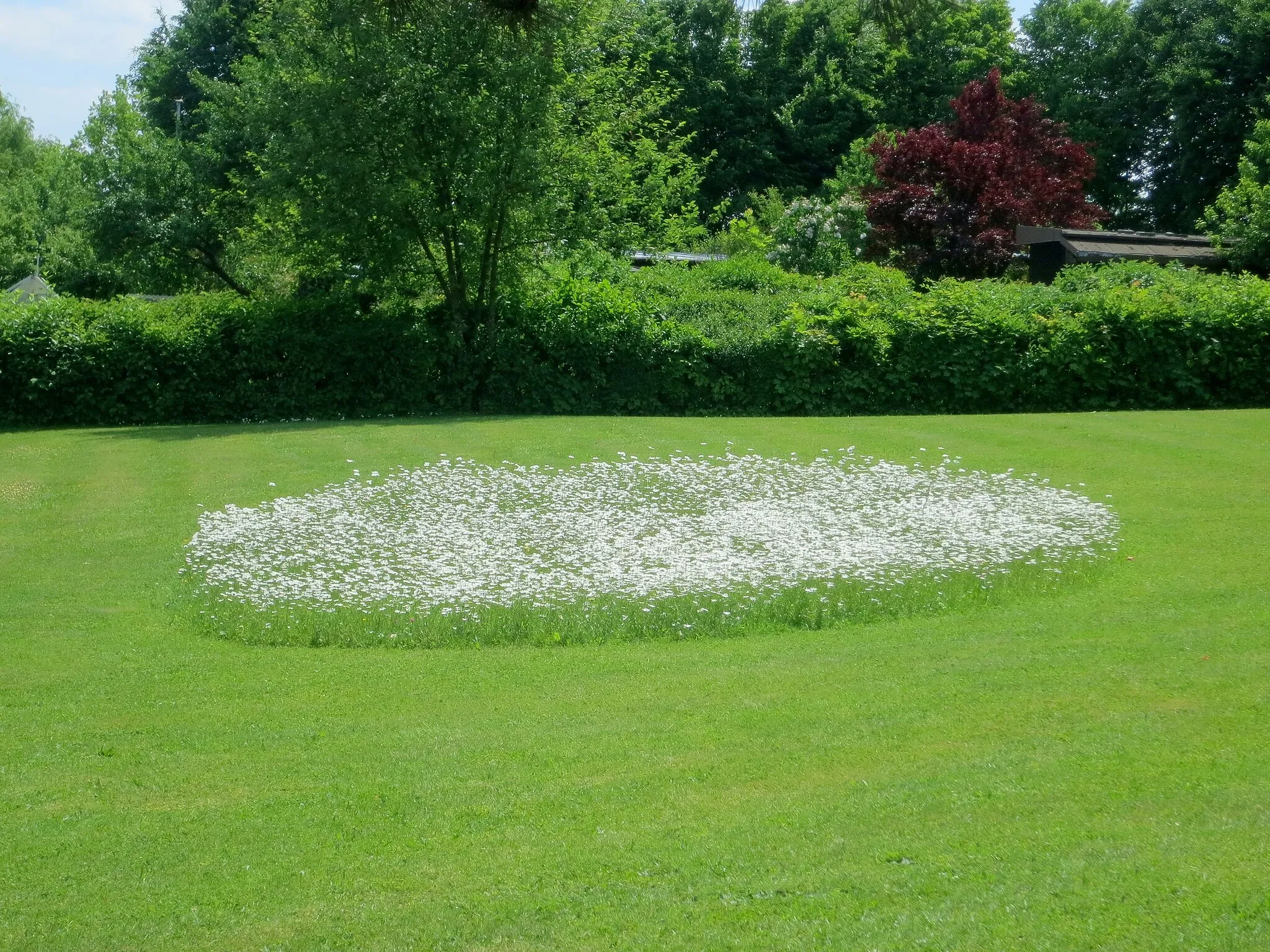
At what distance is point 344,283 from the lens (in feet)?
77.3

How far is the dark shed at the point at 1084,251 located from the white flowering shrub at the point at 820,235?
499 cm

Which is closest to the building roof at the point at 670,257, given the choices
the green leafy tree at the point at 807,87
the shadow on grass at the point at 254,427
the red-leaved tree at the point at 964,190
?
the green leafy tree at the point at 807,87

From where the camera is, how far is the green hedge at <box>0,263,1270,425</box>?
22297mm

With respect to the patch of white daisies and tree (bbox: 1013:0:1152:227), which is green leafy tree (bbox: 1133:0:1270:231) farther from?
the patch of white daisies

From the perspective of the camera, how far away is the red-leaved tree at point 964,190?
101 ft

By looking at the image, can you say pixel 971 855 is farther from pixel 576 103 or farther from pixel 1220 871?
pixel 576 103

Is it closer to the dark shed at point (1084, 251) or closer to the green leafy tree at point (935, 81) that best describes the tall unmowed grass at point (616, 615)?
the green leafy tree at point (935, 81)

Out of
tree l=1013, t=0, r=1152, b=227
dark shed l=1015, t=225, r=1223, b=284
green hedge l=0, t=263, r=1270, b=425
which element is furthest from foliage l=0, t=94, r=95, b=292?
tree l=1013, t=0, r=1152, b=227

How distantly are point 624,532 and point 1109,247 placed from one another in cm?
2134

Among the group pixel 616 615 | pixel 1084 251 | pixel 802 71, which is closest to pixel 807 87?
pixel 802 71

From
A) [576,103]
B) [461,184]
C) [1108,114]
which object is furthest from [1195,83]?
[461,184]

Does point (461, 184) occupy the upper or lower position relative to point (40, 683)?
upper

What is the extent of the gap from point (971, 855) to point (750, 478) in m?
11.1

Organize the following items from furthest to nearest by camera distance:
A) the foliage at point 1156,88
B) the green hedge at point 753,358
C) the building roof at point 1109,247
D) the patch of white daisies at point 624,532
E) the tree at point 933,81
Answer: the foliage at point 1156,88
the building roof at point 1109,247
the green hedge at point 753,358
the tree at point 933,81
the patch of white daisies at point 624,532
